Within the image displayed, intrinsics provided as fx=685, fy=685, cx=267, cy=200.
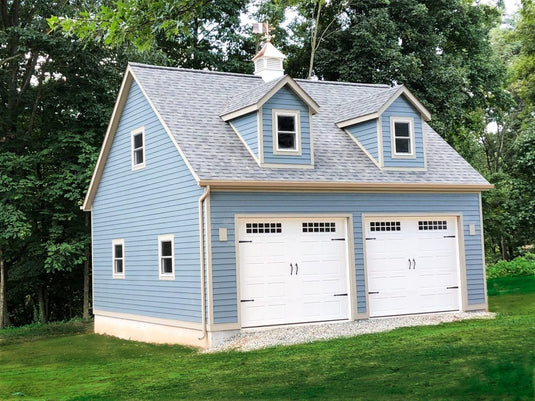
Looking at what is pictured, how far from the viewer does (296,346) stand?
12508 millimetres

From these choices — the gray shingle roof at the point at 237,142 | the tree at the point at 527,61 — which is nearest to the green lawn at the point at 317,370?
the gray shingle roof at the point at 237,142

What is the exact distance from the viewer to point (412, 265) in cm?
1636

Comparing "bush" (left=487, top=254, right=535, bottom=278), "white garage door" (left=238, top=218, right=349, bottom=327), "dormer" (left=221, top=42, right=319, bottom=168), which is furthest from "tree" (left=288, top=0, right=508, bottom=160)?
"white garage door" (left=238, top=218, right=349, bottom=327)

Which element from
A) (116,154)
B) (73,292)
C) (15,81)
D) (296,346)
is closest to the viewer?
(296,346)

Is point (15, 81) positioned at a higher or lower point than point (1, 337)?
higher

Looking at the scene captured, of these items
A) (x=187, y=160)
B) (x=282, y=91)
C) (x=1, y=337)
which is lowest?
(x=1, y=337)

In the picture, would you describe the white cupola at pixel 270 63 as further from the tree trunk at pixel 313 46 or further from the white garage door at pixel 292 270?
the tree trunk at pixel 313 46

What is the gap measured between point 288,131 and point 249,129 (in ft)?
2.88

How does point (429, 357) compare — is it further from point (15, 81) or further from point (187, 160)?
point (15, 81)

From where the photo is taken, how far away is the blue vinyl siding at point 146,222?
14.5 metres

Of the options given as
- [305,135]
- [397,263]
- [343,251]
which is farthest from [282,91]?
[397,263]

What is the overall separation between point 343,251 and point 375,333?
2.38m

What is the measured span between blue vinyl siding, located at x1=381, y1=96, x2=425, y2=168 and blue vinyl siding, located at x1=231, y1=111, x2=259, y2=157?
134 inches

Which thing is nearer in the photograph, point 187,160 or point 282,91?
point 187,160
